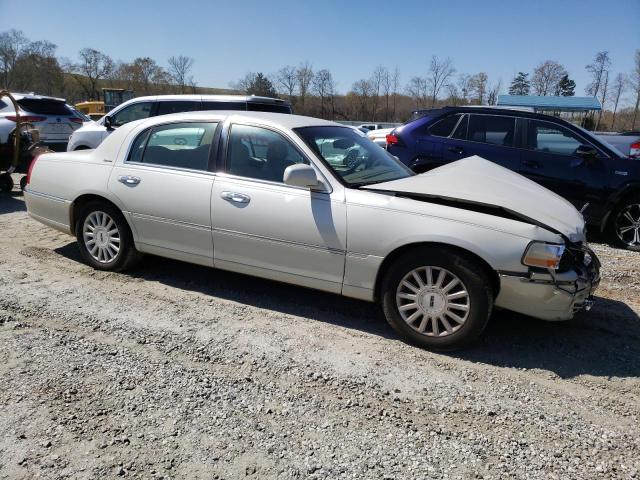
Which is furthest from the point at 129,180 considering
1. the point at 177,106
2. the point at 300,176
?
the point at 177,106

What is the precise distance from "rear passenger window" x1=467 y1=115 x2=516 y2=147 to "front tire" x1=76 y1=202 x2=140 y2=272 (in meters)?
5.08

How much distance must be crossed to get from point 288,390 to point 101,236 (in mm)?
2858

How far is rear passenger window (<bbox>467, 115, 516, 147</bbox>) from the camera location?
7.07 metres

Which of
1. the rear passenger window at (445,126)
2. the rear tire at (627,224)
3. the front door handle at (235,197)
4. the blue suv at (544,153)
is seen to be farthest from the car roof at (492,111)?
the front door handle at (235,197)

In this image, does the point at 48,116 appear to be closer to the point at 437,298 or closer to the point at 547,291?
the point at 437,298

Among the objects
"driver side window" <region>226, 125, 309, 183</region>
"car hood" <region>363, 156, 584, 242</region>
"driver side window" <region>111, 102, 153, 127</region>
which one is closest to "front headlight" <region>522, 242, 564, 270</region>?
"car hood" <region>363, 156, 584, 242</region>

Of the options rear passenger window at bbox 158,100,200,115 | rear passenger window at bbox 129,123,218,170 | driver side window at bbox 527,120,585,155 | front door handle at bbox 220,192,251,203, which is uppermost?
rear passenger window at bbox 158,100,200,115

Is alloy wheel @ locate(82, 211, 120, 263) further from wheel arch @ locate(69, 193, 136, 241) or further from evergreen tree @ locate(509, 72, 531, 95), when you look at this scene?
evergreen tree @ locate(509, 72, 531, 95)

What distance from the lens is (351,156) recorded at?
430cm

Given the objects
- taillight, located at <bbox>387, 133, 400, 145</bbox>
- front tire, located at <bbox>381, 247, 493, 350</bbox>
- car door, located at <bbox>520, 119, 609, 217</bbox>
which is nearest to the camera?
front tire, located at <bbox>381, 247, 493, 350</bbox>

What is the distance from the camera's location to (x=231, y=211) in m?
4.05

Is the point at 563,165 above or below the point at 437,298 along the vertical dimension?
above

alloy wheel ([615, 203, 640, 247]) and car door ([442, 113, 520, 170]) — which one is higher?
car door ([442, 113, 520, 170])

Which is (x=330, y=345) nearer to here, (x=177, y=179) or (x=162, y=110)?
(x=177, y=179)
